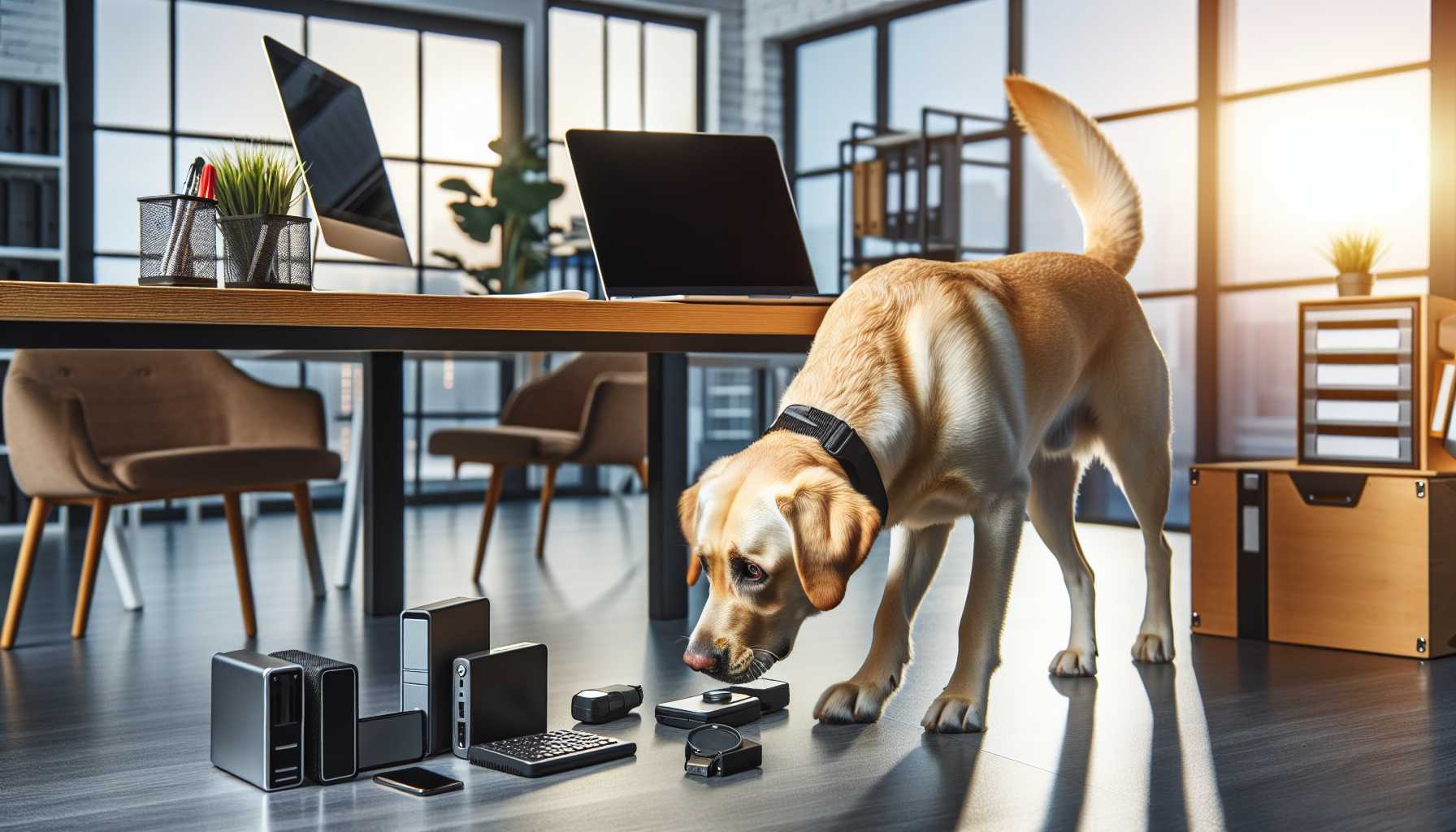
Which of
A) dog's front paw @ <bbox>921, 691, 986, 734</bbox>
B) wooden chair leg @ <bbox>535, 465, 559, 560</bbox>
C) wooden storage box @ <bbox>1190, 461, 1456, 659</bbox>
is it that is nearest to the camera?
dog's front paw @ <bbox>921, 691, 986, 734</bbox>

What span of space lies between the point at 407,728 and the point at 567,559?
271 centimetres

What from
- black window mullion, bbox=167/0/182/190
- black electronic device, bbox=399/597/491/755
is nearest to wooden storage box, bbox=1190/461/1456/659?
black electronic device, bbox=399/597/491/755

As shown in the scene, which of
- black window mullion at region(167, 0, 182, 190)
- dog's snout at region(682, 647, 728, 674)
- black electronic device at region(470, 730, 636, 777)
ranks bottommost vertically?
black electronic device at region(470, 730, 636, 777)

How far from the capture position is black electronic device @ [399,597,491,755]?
1.96 meters

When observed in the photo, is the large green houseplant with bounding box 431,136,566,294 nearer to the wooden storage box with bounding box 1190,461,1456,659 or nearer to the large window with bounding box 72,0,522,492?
the large window with bounding box 72,0,522,492

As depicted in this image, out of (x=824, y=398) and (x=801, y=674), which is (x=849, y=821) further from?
(x=801, y=674)

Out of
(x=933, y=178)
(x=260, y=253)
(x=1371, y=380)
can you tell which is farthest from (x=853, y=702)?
(x=933, y=178)

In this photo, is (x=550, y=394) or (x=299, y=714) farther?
(x=550, y=394)

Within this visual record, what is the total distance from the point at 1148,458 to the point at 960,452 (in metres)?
0.77

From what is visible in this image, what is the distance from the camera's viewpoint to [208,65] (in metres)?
6.60

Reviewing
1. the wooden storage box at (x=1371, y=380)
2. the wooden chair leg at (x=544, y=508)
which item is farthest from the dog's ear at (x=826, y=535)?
the wooden chair leg at (x=544, y=508)

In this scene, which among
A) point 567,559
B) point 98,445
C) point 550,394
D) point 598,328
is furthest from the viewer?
point 550,394

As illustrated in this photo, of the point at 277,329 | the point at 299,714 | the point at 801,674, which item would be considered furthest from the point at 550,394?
the point at 299,714

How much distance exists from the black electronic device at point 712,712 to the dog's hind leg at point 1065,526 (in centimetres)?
73
